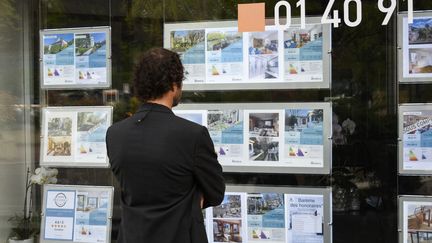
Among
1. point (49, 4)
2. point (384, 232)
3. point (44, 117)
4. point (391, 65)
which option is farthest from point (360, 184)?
point (49, 4)

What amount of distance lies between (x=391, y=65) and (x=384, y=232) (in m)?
1.31

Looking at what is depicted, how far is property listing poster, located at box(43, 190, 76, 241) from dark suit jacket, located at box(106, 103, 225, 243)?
253 centimetres

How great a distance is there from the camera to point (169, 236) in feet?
7.23

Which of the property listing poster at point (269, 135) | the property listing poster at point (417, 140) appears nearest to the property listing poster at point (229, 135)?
the property listing poster at point (269, 135)

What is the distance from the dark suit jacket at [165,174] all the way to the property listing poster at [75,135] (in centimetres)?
231

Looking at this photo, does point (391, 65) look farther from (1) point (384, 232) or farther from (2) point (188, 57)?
(2) point (188, 57)

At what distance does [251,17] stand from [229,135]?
3.15 feet

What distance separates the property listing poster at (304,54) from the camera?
13.2 ft

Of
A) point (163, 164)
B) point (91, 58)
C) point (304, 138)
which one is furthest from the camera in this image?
point (91, 58)

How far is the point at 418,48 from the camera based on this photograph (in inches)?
154

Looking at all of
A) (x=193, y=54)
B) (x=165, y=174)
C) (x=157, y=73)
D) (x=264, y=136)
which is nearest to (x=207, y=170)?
(x=165, y=174)

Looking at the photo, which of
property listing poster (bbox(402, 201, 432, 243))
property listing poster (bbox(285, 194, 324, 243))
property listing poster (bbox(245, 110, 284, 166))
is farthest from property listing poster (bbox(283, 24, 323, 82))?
property listing poster (bbox(402, 201, 432, 243))

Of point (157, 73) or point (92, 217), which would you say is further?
point (92, 217)

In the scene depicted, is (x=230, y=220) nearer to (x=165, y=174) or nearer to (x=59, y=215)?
(x=59, y=215)
